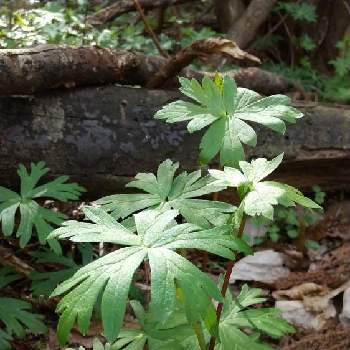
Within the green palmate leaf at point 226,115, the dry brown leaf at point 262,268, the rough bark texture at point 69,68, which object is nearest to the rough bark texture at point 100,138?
the rough bark texture at point 69,68

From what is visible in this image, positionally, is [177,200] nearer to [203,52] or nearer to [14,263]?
[14,263]

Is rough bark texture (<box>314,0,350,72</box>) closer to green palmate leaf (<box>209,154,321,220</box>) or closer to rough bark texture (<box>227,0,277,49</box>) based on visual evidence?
rough bark texture (<box>227,0,277,49</box>)

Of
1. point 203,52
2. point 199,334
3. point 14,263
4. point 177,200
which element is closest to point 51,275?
point 14,263

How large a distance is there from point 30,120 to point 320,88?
3.19 m

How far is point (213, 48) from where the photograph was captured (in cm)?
338

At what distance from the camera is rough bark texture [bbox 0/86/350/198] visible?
3.07 metres

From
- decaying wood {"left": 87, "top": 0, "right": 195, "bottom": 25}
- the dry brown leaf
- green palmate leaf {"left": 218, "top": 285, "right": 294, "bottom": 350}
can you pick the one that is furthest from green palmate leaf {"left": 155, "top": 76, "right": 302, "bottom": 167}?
decaying wood {"left": 87, "top": 0, "right": 195, "bottom": 25}

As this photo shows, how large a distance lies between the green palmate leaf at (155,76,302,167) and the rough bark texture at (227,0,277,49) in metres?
3.90

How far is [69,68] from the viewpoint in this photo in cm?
319

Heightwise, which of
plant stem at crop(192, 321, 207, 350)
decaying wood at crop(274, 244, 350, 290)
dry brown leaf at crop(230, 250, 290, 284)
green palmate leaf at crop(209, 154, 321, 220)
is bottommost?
dry brown leaf at crop(230, 250, 290, 284)

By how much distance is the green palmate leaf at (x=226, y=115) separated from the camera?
1.79 meters

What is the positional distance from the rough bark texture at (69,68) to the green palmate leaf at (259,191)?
5.85ft

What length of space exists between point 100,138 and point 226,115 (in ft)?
4.88

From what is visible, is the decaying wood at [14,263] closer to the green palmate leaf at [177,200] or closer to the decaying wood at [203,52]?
the green palmate leaf at [177,200]
